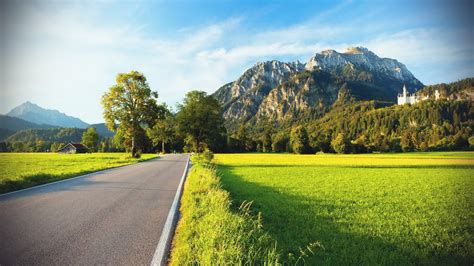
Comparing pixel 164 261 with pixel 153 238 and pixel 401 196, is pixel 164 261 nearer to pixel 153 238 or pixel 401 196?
pixel 153 238

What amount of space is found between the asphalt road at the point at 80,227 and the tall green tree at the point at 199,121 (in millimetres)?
38519

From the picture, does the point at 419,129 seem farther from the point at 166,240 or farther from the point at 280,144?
the point at 166,240

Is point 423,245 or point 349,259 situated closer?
point 349,259

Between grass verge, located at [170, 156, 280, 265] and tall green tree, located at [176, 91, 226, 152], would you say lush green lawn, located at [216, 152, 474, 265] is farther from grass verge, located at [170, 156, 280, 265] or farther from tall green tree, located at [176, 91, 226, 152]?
tall green tree, located at [176, 91, 226, 152]

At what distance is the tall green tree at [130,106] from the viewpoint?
48.5m

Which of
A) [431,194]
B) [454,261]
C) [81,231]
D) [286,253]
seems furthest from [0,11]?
[431,194]

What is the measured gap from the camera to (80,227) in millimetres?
7164

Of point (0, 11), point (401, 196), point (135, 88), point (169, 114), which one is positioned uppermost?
point (135, 88)

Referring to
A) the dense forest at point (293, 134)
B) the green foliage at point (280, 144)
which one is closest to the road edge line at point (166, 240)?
the dense forest at point (293, 134)

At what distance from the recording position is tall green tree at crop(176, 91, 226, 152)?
5056cm

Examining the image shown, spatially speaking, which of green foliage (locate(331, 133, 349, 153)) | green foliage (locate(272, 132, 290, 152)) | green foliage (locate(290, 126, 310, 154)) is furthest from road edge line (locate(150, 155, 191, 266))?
green foliage (locate(272, 132, 290, 152))

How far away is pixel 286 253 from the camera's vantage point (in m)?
6.46

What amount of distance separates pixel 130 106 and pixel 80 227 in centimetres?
4602

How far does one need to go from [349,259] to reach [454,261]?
2.09 m
